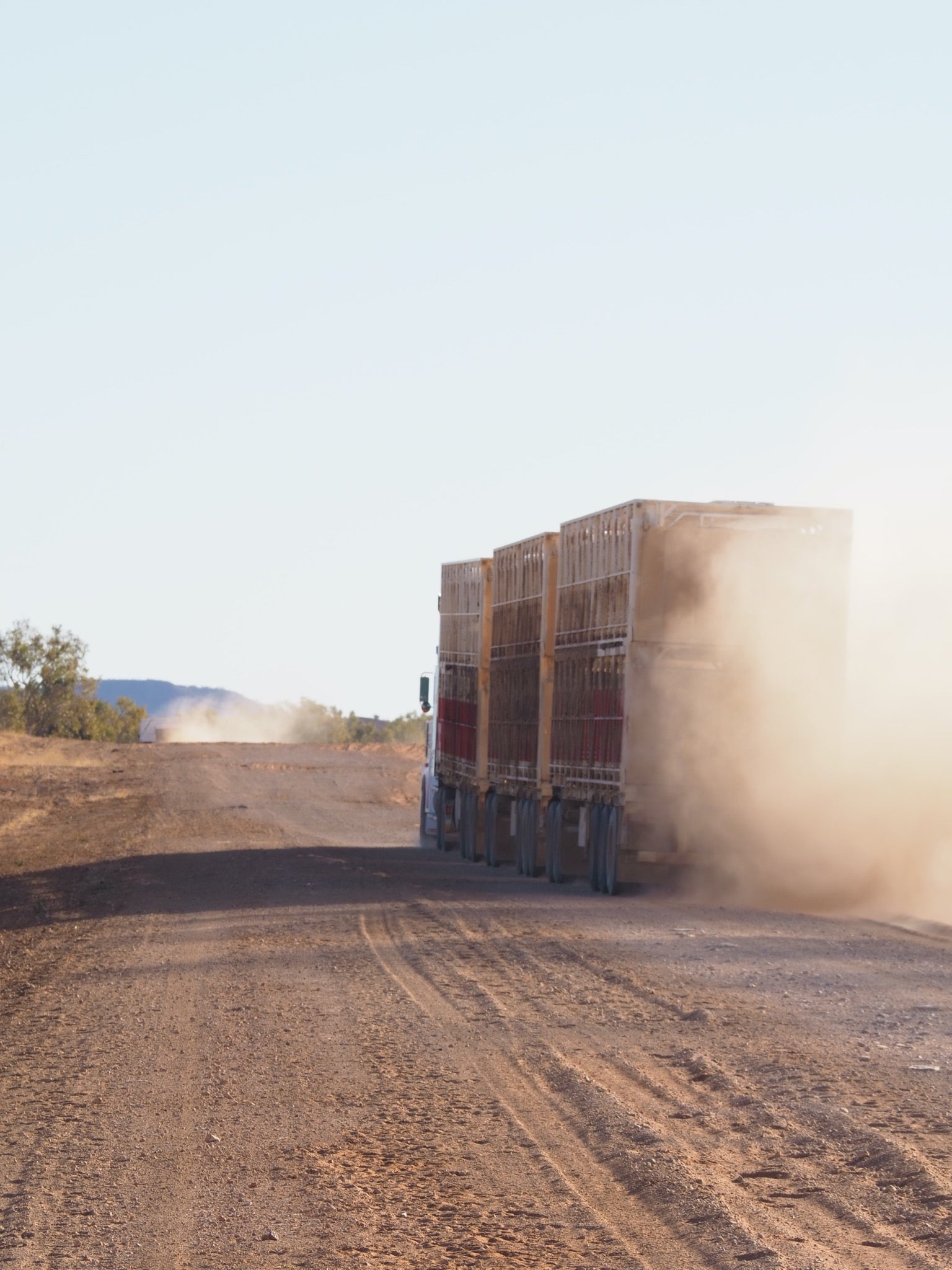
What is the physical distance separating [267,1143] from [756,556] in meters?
13.2

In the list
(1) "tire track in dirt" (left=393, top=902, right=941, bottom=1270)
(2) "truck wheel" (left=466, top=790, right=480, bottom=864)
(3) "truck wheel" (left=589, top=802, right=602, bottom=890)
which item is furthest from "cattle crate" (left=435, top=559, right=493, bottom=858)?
(1) "tire track in dirt" (left=393, top=902, right=941, bottom=1270)

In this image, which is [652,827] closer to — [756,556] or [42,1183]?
[756,556]

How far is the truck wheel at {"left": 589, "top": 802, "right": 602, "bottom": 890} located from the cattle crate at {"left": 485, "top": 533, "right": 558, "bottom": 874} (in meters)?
2.48

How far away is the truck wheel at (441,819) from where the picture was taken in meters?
31.6

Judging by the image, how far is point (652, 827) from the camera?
1992 cm

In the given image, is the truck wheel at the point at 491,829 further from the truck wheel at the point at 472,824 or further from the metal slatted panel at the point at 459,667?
the metal slatted panel at the point at 459,667

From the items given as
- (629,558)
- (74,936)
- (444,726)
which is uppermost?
(629,558)

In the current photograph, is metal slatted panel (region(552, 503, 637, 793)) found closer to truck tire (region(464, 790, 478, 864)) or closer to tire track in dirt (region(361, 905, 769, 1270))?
truck tire (region(464, 790, 478, 864))

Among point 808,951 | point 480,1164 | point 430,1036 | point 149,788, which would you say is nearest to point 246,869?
point 808,951

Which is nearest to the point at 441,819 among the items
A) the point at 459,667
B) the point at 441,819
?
the point at 441,819

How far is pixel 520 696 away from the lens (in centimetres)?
2577

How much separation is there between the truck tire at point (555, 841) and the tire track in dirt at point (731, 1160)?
1172 centimetres

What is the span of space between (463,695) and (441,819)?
2.83m

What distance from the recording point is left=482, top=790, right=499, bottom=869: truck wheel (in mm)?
27234
